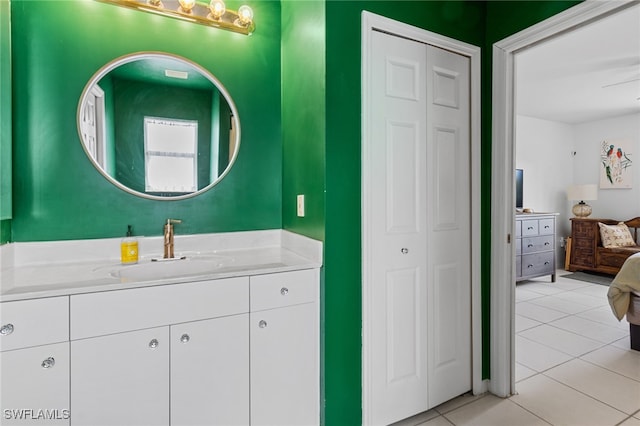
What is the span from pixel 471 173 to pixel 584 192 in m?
4.70

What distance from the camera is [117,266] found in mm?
1524

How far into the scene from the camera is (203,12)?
1.79m

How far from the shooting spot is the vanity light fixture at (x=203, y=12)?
5.50 feet

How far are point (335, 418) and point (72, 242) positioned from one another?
154 cm

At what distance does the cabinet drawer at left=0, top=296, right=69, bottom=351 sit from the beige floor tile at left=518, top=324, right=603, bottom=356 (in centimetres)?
325

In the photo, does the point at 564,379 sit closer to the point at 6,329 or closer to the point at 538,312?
the point at 538,312

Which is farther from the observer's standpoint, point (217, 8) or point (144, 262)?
point (217, 8)

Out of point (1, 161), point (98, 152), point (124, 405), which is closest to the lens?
point (124, 405)

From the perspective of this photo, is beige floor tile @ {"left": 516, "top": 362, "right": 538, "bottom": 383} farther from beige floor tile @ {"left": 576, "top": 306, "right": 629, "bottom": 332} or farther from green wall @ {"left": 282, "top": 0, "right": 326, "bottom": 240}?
green wall @ {"left": 282, "top": 0, "right": 326, "bottom": 240}

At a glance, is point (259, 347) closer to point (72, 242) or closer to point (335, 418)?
point (335, 418)

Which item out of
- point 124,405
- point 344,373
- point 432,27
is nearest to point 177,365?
point 124,405

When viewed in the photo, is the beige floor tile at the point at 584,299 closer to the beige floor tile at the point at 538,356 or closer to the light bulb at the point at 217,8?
the beige floor tile at the point at 538,356

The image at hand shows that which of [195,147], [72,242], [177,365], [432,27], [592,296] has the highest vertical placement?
[432,27]

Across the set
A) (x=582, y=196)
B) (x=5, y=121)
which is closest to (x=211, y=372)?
(x=5, y=121)
